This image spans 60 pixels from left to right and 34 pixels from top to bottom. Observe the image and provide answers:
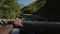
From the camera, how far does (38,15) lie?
526 inches

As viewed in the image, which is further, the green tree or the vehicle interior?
the green tree

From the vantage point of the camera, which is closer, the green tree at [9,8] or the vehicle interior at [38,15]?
the vehicle interior at [38,15]

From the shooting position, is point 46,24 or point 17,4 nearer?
point 46,24

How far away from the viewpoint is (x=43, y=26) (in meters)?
1.37

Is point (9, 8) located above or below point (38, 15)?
above

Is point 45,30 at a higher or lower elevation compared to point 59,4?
lower

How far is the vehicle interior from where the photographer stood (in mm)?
1424

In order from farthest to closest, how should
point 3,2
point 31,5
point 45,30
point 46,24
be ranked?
point 31,5, point 3,2, point 45,30, point 46,24

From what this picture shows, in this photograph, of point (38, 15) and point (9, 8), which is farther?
point (9, 8)

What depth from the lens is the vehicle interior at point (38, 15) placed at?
142cm

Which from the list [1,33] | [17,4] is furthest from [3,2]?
[1,33]

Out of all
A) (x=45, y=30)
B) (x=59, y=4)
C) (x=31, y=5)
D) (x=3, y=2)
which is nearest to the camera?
(x=45, y=30)

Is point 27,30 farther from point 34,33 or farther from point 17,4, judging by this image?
point 17,4

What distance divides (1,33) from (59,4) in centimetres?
364
